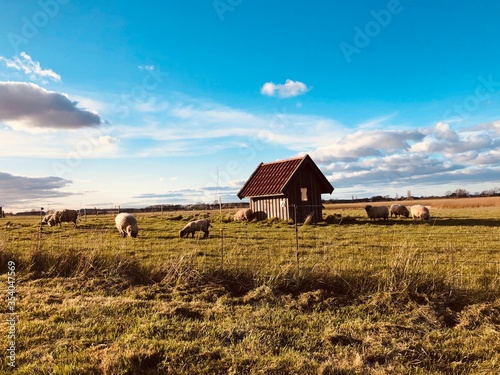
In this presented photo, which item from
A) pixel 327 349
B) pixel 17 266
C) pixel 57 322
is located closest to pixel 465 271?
pixel 327 349

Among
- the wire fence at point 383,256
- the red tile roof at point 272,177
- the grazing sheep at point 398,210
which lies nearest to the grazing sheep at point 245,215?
the red tile roof at point 272,177

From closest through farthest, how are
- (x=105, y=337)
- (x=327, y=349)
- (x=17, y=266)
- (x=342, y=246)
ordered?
(x=327, y=349), (x=105, y=337), (x=17, y=266), (x=342, y=246)

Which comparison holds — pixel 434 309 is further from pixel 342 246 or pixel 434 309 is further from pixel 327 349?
pixel 342 246

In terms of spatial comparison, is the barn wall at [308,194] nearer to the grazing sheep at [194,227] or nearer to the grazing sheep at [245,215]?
the grazing sheep at [245,215]

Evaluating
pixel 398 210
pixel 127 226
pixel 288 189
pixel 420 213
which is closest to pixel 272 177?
pixel 288 189

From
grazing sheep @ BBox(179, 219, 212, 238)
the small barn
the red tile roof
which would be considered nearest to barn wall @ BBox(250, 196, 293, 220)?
the small barn

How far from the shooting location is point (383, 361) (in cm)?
469

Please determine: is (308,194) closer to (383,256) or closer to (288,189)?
(288,189)

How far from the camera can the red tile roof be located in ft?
89.4

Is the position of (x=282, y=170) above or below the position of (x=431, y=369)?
above

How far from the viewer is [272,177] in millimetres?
28984

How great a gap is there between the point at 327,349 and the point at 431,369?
4.12ft

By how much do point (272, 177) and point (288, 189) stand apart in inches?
109

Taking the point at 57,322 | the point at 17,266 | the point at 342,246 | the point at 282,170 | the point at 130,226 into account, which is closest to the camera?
the point at 57,322
